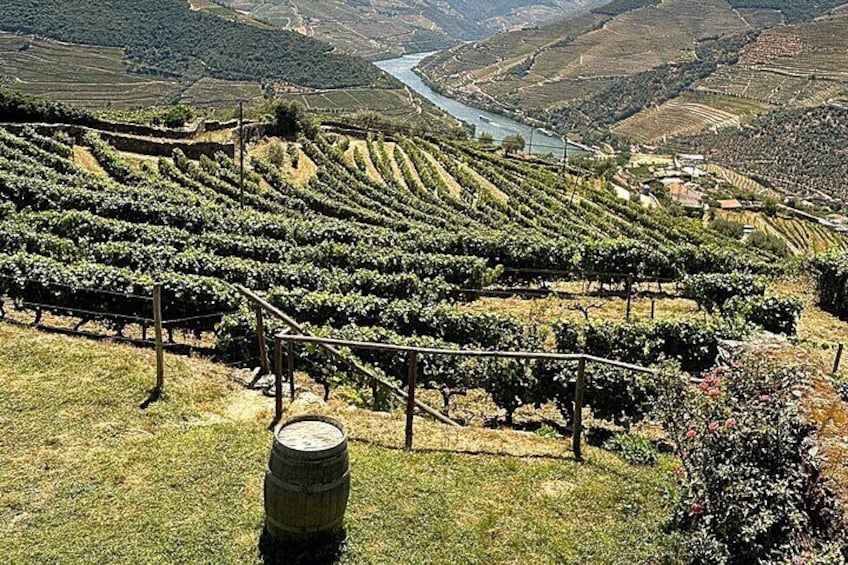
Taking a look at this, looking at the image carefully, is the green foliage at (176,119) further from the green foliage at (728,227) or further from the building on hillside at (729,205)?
the building on hillside at (729,205)

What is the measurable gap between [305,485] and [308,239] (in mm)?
20311

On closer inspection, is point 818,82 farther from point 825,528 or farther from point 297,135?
point 825,528

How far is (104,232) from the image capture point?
845 inches

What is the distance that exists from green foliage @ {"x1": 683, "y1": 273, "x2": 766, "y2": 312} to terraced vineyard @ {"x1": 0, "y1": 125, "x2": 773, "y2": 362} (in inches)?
137

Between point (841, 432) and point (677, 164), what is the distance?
142m

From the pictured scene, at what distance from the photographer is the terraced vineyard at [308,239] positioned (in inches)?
612

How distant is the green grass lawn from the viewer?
22.6 ft

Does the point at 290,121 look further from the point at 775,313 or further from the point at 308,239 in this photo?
the point at 775,313

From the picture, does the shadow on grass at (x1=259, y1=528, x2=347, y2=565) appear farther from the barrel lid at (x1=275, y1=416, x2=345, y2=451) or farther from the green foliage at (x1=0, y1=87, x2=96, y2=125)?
Answer: the green foliage at (x1=0, y1=87, x2=96, y2=125)

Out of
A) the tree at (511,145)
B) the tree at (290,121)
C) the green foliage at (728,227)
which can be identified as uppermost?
the tree at (290,121)

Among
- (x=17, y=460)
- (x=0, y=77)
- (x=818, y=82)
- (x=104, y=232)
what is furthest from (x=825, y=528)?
(x=818, y=82)

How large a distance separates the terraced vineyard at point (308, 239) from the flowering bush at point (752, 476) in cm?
863

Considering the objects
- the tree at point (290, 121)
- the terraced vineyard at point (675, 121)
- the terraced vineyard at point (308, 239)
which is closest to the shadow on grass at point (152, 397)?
the terraced vineyard at point (308, 239)

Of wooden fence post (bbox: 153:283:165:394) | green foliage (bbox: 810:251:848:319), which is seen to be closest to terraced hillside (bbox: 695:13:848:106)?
green foliage (bbox: 810:251:848:319)
